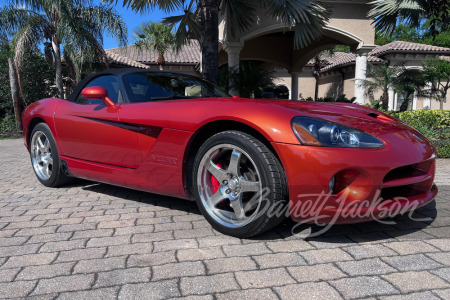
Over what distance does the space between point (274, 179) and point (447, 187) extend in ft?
9.62

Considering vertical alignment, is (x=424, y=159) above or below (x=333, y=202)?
above

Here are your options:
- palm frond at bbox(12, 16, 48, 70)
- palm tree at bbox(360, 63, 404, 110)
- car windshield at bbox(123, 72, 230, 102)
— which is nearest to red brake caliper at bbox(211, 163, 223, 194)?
car windshield at bbox(123, 72, 230, 102)

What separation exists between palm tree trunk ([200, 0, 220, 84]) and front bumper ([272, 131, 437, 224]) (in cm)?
563

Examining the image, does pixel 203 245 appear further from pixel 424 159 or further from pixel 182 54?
pixel 182 54

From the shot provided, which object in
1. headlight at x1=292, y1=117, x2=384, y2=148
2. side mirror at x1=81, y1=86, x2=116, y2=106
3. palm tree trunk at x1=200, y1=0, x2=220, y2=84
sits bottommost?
headlight at x1=292, y1=117, x2=384, y2=148

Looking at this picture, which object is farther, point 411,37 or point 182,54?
point 411,37

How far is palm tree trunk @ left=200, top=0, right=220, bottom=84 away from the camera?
723 cm

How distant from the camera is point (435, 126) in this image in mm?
7117

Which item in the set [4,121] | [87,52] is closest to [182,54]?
[87,52]

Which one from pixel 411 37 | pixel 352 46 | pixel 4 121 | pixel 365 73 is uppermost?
pixel 411 37

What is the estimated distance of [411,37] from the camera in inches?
1650

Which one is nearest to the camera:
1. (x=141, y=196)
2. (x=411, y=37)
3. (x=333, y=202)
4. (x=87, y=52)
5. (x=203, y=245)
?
(x=333, y=202)
